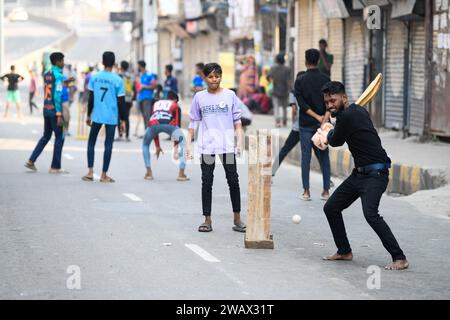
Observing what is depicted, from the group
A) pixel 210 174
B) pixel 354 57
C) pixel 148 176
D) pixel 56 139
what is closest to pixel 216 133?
pixel 210 174

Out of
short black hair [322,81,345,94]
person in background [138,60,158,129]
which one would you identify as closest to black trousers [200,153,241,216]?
short black hair [322,81,345,94]

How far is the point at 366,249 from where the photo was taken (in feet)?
38.6

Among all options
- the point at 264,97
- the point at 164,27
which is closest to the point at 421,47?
the point at 264,97

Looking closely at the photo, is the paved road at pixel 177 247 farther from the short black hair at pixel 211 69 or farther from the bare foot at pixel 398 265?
the short black hair at pixel 211 69

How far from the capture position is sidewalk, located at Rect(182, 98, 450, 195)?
674 inches

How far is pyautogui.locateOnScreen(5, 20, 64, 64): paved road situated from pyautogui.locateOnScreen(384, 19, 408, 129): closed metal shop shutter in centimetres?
8015

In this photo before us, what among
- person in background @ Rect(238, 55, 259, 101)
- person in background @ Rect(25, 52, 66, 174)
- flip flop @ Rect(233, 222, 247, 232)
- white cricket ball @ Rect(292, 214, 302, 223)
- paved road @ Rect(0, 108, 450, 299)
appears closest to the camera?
paved road @ Rect(0, 108, 450, 299)

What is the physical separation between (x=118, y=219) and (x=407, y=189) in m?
5.65

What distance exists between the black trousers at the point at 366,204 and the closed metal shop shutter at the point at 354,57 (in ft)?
59.1

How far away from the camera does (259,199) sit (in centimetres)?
1152

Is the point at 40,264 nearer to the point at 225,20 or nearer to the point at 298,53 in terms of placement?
the point at 298,53

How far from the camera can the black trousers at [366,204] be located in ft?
34.3

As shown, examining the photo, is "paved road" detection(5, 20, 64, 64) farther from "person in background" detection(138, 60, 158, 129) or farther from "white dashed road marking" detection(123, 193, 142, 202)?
"white dashed road marking" detection(123, 193, 142, 202)

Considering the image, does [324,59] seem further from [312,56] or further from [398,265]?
[398,265]
